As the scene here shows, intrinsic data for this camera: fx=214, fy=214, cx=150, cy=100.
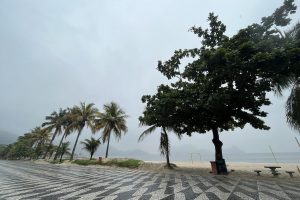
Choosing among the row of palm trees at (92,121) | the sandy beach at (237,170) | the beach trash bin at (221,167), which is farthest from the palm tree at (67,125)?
the beach trash bin at (221,167)

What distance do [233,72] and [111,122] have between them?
2568 cm

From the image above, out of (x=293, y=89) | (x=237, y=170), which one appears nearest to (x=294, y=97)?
(x=293, y=89)

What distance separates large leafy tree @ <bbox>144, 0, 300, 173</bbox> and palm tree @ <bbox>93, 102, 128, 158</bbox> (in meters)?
19.4

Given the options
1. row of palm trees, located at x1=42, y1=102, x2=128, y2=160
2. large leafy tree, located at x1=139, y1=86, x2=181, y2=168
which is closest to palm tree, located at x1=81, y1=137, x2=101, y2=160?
row of palm trees, located at x1=42, y1=102, x2=128, y2=160

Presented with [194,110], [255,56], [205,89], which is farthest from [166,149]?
[255,56]

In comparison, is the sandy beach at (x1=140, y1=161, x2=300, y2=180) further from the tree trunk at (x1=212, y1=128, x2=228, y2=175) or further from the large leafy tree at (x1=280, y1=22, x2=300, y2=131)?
the large leafy tree at (x1=280, y1=22, x2=300, y2=131)

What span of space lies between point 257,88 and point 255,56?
2280mm

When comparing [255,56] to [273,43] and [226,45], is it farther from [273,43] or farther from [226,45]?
[226,45]

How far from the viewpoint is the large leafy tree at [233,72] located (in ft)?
39.0

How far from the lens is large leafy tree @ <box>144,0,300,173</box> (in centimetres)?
1188

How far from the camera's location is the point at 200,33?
16.5m

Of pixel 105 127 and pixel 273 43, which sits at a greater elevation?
pixel 105 127

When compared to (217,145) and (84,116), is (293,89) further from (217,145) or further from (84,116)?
(84,116)

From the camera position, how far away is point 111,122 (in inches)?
1366
